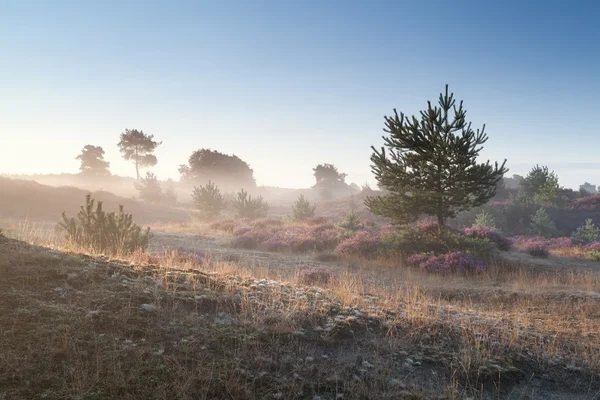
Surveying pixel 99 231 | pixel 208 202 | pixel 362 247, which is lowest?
pixel 362 247

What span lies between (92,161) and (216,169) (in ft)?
78.3

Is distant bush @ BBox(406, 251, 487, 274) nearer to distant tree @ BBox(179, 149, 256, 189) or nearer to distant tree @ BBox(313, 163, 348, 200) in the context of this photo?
distant tree @ BBox(179, 149, 256, 189)

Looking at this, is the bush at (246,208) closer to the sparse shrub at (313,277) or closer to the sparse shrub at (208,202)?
the sparse shrub at (208,202)

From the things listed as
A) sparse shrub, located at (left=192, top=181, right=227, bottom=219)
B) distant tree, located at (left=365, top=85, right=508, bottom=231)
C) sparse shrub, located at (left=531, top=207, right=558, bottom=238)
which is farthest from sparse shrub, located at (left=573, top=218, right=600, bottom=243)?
sparse shrub, located at (left=192, top=181, right=227, bottom=219)

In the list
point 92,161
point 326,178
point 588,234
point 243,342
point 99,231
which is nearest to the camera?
point 243,342

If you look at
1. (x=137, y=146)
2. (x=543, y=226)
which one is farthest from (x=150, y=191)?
(x=543, y=226)

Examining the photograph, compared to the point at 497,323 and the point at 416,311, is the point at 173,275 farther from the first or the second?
the point at 497,323

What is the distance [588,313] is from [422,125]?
8860 millimetres

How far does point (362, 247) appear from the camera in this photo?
53.6 ft

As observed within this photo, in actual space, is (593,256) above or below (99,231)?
below

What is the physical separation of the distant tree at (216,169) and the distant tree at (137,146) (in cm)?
731

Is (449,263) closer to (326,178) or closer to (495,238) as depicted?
(495,238)

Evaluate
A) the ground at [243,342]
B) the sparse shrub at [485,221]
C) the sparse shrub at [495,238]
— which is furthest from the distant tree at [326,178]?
the ground at [243,342]

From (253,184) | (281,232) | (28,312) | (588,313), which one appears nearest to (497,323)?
(588,313)
